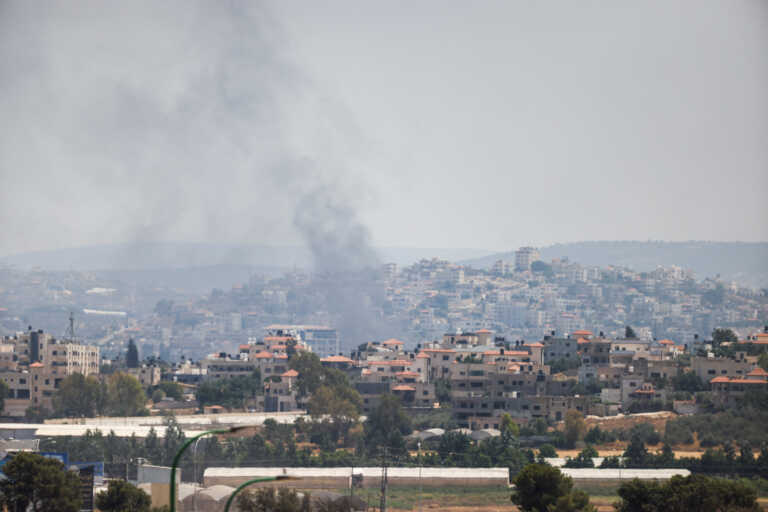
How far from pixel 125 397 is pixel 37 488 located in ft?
105

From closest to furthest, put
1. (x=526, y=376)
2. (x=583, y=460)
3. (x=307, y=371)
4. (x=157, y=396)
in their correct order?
(x=583, y=460)
(x=526, y=376)
(x=307, y=371)
(x=157, y=396)

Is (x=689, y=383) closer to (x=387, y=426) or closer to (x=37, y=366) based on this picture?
(x=387, y=426)

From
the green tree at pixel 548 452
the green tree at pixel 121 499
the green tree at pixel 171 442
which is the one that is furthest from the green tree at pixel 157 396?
the green tree at pixel 121 499

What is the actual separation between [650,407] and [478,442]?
9.95 m

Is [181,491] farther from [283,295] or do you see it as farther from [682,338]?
[283,295]

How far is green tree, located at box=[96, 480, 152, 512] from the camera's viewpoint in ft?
87.7

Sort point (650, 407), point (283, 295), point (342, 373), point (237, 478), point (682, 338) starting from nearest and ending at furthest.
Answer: point (237, 478), point (650, 407), point (342, 373), point (682, 338), point (283, 295)

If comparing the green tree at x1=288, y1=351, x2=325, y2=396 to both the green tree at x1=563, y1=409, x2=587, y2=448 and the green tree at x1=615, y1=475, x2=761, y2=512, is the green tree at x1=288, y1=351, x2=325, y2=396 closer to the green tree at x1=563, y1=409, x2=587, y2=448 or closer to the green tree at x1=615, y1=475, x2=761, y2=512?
the green tree at x1=563, y1=409, x2=587, y2=448

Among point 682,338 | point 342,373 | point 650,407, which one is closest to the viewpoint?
point 650,407

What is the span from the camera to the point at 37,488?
87.7 feet

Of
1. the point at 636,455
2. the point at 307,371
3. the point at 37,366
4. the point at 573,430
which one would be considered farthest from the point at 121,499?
the point at 37,366

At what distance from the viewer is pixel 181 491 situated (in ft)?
79.3

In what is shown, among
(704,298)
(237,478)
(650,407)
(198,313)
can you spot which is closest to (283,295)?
(198,313)

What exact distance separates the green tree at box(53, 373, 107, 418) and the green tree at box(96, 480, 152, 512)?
30393 millimetres
